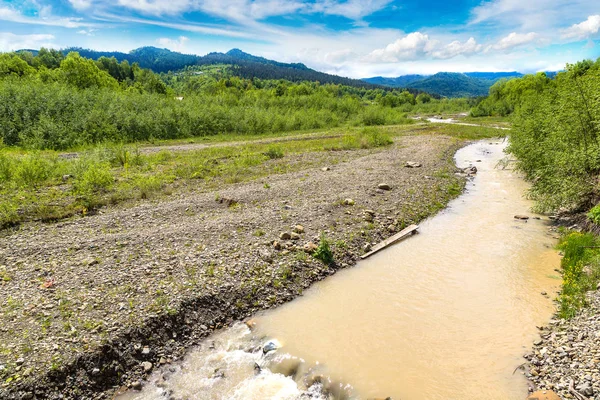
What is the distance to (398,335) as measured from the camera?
10.3m

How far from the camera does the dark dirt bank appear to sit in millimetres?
8422

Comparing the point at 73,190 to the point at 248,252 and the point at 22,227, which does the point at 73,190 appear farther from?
the point at 248,252

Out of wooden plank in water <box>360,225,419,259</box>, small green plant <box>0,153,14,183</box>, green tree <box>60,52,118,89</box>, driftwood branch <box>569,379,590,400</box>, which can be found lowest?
wooden plank in water <box>360,225,419,259</box>

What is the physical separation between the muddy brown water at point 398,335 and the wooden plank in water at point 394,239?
0.37 meters

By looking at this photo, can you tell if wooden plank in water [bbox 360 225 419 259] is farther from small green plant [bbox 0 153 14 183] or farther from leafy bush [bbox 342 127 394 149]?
leafy bush [bbox 342 127 394 149]

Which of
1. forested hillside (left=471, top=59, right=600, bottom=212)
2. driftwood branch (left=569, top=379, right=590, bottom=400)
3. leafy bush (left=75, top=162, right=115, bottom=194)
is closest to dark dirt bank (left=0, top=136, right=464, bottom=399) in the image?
leafy bush (left=75, top=162, right=115, bottom=194)

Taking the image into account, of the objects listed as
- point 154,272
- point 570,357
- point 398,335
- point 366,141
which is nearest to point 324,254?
point 398,335

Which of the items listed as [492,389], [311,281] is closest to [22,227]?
[311,281]

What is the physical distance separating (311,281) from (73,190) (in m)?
17.2

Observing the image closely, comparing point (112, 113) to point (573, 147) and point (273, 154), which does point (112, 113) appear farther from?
point (573, 147)

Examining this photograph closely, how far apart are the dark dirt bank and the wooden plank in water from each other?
41 cm

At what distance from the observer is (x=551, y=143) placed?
1831cm

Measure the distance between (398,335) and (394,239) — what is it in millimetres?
7177

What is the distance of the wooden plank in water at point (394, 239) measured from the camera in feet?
51.5
